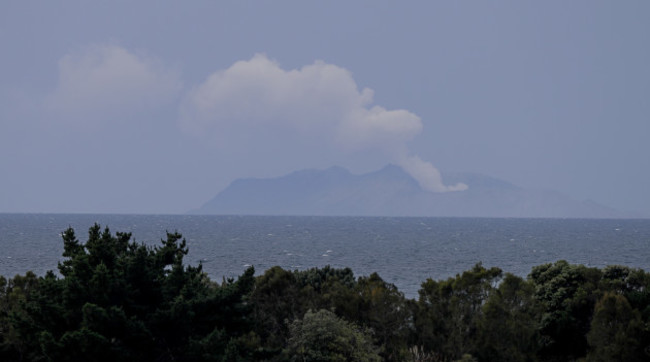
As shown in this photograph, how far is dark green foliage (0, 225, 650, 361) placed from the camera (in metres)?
17.3

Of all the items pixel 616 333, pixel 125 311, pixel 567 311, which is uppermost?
pixel 125 311

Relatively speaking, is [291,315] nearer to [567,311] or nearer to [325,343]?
[325,343]

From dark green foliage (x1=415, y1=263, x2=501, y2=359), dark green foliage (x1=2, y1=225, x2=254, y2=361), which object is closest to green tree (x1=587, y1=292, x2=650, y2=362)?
dark green foliage (x1=415, y1=263, x2=501, y2=359)

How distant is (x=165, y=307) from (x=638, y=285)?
2029 cm

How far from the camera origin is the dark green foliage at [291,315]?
17.3 metres

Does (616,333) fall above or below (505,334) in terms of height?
above

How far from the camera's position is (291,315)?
25.3 metres

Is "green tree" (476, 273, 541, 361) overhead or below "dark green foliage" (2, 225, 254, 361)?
below

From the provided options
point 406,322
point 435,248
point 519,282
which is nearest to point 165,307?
point 406,322

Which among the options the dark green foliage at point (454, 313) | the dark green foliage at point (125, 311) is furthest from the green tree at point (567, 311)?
the dark green foliage at point (125, 311)

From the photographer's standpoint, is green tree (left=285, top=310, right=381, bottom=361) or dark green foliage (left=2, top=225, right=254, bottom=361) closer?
dark green foliage (left=2, top=225, right=254, bottom=361)

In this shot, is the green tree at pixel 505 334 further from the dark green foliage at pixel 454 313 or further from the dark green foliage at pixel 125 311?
the dark green foliage at pixel 125 311

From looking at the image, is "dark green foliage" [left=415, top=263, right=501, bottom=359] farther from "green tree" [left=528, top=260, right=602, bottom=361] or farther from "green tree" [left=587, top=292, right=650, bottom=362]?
"green tree" [left=587, top=292, right=650, bottom=362]

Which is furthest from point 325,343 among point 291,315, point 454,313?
point 454,313
